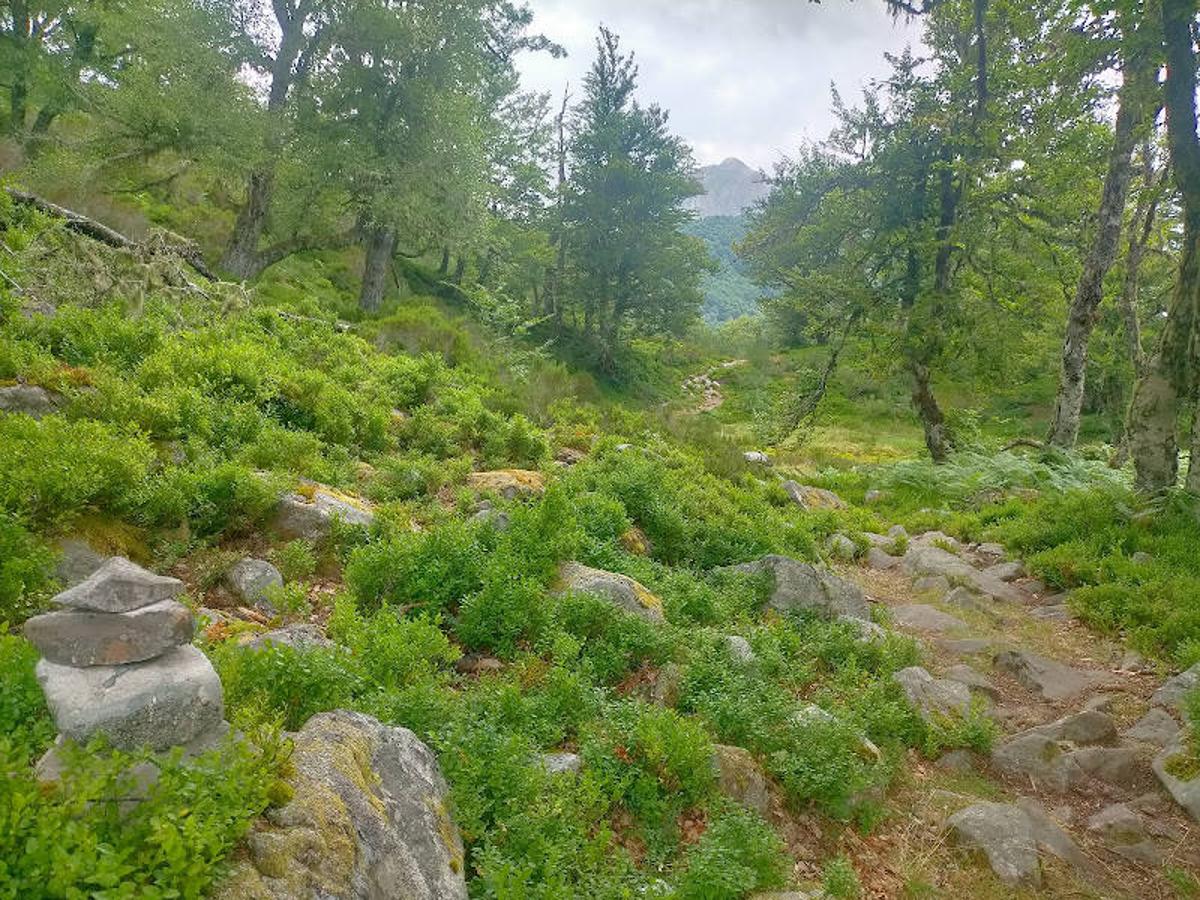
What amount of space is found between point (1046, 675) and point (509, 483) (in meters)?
6.07

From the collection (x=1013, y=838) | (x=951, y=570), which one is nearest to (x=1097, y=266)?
(x=951, y=570)

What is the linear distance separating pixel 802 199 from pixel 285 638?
57.6 ft

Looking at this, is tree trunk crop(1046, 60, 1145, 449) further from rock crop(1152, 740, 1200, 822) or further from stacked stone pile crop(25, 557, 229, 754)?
stacked stone pile crop(25, 557, 229, 754)

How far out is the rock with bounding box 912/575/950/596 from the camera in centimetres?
1015

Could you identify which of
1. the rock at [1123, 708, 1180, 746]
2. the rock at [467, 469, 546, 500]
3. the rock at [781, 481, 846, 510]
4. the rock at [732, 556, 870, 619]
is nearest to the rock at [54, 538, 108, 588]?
the rock at [467, 469, 546, 500]

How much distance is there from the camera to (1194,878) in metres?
4.88

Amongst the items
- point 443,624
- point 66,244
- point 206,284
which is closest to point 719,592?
point 443,624

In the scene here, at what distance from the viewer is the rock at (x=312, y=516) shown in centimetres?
650

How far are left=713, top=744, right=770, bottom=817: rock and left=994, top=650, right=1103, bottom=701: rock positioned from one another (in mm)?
3943

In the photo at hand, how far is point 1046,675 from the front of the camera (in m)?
7.59

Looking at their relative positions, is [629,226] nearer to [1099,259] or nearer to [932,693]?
[1099,259]

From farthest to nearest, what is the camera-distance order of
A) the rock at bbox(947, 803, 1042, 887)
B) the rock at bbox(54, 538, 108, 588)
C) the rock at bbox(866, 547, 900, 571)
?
the rock at bbox(866, 547, 900, 571)
the rock at bbox(947, 803, 1042, 887)
the rock at bbox(54, 538, 108, 588)

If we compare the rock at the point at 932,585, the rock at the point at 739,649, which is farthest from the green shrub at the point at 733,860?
the rock at the point at 932,585

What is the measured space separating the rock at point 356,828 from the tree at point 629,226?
28159mm
